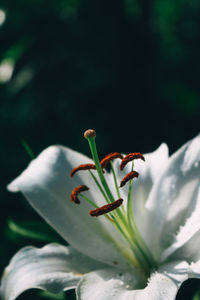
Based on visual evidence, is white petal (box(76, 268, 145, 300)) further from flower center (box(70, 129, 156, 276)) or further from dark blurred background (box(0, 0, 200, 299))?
dark blurred background (box(0, 0, 200, 299))

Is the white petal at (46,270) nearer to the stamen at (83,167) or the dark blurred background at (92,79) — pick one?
the stamen at (83,167)

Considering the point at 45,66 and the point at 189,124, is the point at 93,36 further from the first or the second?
the point at 189,124

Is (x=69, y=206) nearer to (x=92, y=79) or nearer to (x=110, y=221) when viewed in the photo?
(x=110, y=221)

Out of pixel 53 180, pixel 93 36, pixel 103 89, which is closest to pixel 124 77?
pixel 103 89

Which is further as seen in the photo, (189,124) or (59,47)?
(59,47)

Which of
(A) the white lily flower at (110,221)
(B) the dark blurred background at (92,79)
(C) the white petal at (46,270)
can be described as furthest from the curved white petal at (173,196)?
(B) the dark blurred background at (92,79)

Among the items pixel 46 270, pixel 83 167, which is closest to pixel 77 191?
pixel 83 167
